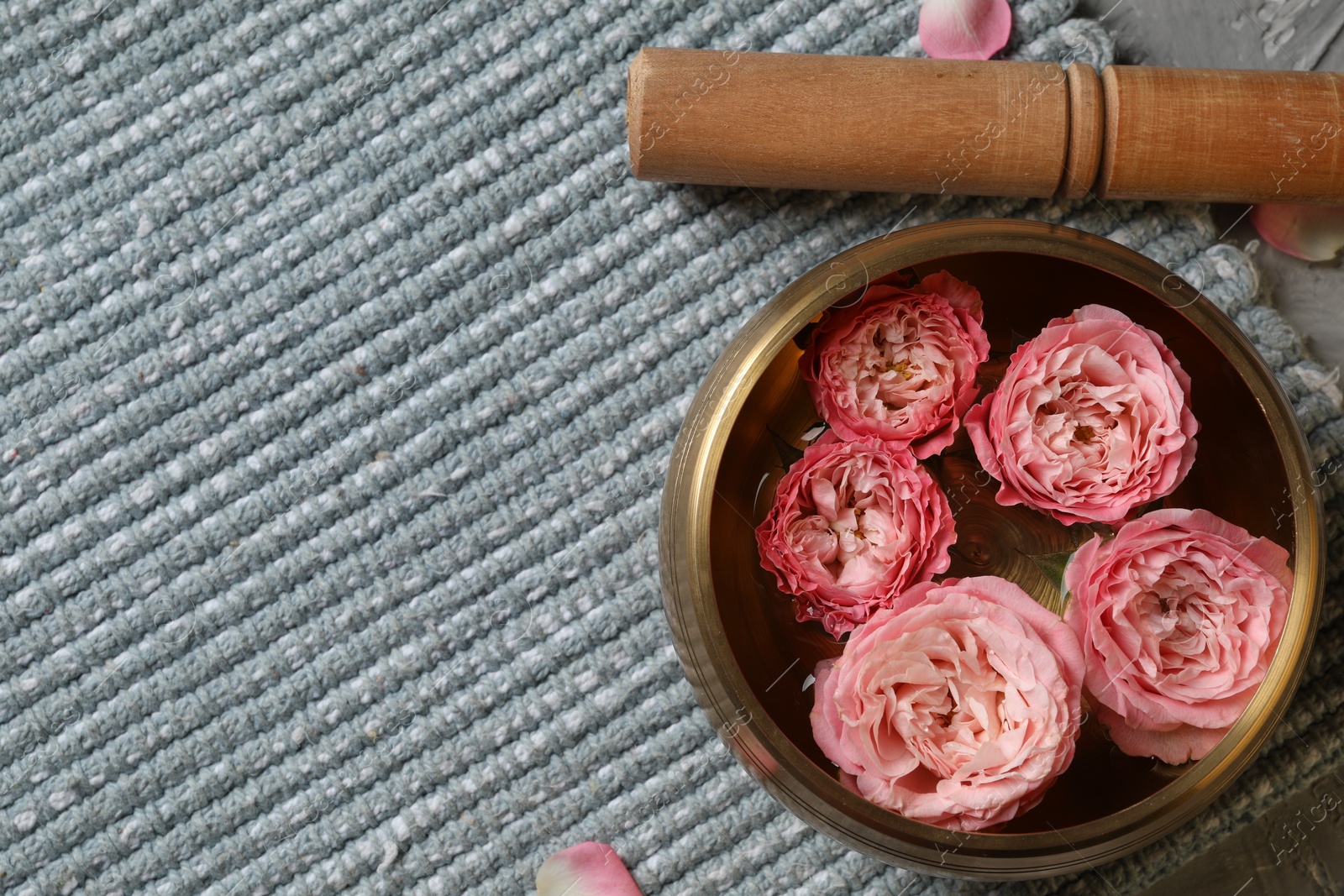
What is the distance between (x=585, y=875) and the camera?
0.34m

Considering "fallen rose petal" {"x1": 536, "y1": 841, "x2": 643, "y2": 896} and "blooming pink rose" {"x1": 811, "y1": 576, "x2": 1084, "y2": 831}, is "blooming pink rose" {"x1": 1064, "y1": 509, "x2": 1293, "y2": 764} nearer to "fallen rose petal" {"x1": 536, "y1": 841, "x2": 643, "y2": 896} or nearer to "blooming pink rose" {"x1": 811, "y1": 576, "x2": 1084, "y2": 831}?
"blooming pink rose" {"x1": 811, "y1": 576, "x2": 1084, "y2": 831}

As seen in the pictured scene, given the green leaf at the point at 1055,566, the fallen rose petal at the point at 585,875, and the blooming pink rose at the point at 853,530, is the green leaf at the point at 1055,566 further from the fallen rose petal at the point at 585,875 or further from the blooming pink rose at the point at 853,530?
the fallen rose petal at the point at 585,875

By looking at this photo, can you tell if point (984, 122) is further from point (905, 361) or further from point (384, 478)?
point (384, 478)

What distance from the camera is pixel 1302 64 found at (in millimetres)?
377

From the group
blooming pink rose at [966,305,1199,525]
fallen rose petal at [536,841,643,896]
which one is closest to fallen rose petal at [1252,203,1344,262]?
blooming pink rose at [966,305,1199,525]

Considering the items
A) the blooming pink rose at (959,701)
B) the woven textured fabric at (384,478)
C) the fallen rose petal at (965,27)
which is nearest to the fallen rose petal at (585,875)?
the woven textured fabric at (384,478)

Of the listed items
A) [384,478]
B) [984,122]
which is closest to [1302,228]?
[984,122]

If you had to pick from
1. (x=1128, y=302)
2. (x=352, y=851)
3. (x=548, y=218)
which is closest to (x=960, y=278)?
(x=1128, y=302)

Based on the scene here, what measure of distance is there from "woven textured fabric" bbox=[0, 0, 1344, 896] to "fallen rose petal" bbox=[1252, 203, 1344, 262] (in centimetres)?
3

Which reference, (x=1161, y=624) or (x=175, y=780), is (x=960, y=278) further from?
(x=175, y=780)

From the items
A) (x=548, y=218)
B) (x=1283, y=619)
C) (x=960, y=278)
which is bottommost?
(x=1283, y=619)

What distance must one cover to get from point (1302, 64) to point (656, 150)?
0.25m

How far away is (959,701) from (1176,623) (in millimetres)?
57

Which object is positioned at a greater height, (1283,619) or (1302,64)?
(1302,64)
